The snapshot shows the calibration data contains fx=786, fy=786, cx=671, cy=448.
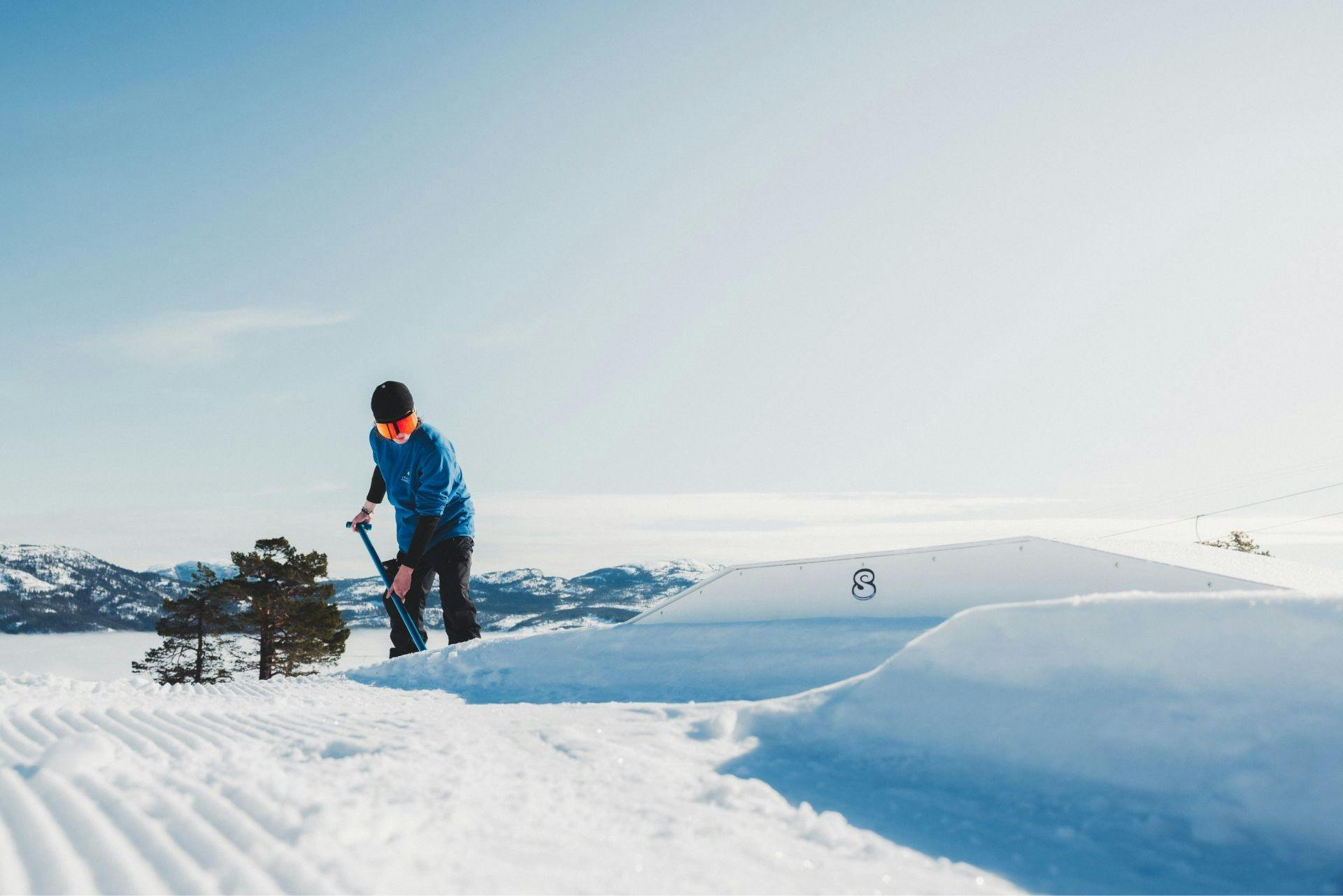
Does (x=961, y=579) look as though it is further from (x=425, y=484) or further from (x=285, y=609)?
(x=285, y=609)

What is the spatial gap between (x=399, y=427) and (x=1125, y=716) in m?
5.10

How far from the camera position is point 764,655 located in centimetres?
545

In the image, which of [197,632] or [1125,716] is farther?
[197,632]

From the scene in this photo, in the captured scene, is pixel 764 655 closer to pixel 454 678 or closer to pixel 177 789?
pixel 454 678

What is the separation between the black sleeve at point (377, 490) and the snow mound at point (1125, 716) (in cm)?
478

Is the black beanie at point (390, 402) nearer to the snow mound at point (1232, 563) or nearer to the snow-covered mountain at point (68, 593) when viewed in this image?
the snow mound at point (1232, 563)

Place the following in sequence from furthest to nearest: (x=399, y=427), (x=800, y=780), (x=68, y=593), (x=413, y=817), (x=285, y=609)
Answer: (x=68, y=593) < (x=285, y=609) < (x=399, y=427) < (x=800, y=780) < (x=413, y=817)

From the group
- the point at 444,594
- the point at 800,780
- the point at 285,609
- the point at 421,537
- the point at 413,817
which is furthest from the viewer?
the point at 285,609

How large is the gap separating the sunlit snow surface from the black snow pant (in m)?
2.60

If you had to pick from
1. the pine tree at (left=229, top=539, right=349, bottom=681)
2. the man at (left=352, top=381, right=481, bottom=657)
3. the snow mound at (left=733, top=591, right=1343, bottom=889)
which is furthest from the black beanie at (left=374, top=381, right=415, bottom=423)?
the pine tree at (left=229, top=539, right=349, bottom=681)

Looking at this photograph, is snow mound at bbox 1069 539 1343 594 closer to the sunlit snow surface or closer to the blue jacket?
the sunlit snow surface

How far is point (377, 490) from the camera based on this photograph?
22.4 ft

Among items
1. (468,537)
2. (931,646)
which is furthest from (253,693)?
(931,646)

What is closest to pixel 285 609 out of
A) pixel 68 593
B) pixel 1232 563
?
pixel 1232 563
